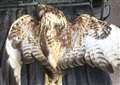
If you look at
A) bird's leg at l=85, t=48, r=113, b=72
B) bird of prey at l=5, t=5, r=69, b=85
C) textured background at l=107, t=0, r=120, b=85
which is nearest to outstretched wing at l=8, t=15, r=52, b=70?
bird of prey at l=5, t=5, r=69, b=85

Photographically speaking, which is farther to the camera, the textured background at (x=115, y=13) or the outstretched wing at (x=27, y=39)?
the textured background at (x=115, y=13)

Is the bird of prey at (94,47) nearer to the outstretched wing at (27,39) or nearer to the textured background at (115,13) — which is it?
the outstretched wing at (27,39)

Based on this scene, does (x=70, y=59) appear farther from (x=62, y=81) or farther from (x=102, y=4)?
(x=102, y=4)

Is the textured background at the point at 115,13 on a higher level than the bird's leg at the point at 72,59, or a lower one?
higher

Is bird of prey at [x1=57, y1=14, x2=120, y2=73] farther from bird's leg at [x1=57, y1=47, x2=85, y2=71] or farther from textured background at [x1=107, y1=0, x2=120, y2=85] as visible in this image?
textured background at [x1=107, y1=0, x2=120, y2=85]

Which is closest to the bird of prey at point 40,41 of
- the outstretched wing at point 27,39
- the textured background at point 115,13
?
the outstretched wing at point 27,39

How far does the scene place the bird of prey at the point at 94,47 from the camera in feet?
5.39

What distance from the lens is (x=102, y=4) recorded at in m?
1.83

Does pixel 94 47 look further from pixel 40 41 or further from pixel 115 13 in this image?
pixel 115 13

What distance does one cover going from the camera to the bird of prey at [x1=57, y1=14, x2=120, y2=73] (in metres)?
1.64

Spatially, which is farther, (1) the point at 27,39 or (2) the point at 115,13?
(2) the point at 115,13

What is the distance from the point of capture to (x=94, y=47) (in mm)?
1650

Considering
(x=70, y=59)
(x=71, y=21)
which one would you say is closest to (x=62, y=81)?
(x=70, y=59)

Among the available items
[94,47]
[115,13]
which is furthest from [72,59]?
[115,13]
